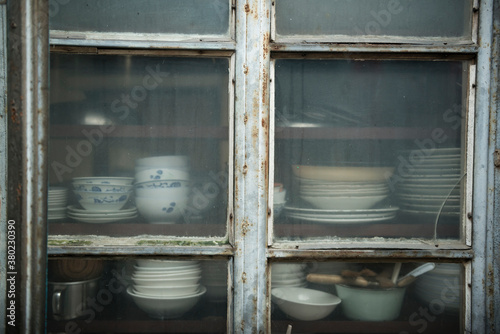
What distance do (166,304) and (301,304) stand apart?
0.37 meters

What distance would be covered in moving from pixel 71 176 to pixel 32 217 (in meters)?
0.35

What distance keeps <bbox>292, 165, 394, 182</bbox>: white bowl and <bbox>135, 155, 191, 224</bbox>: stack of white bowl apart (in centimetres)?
32

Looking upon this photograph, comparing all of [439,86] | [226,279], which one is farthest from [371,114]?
[226,279]

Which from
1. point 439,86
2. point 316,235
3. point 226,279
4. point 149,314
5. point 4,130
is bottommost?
point 149,314

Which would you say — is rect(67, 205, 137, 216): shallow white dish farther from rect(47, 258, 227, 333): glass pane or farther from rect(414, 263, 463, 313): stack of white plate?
rect(414, 263, 463, 313): stack of white plate

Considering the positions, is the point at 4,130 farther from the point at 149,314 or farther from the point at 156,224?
the point at 149,314

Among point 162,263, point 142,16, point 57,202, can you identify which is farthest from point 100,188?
point 142,16

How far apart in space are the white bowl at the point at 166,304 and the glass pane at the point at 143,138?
0.18 meters

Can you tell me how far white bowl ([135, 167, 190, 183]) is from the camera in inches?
42.8

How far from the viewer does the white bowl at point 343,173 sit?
1.09 metres

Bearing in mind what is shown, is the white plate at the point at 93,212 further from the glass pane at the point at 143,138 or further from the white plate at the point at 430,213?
the white plate at the point at 430,213

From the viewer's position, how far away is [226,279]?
1074mm

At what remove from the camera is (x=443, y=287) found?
42.9 inches

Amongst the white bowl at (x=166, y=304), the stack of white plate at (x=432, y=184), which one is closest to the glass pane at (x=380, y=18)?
the stack of white plate at (x=432, y=184)
